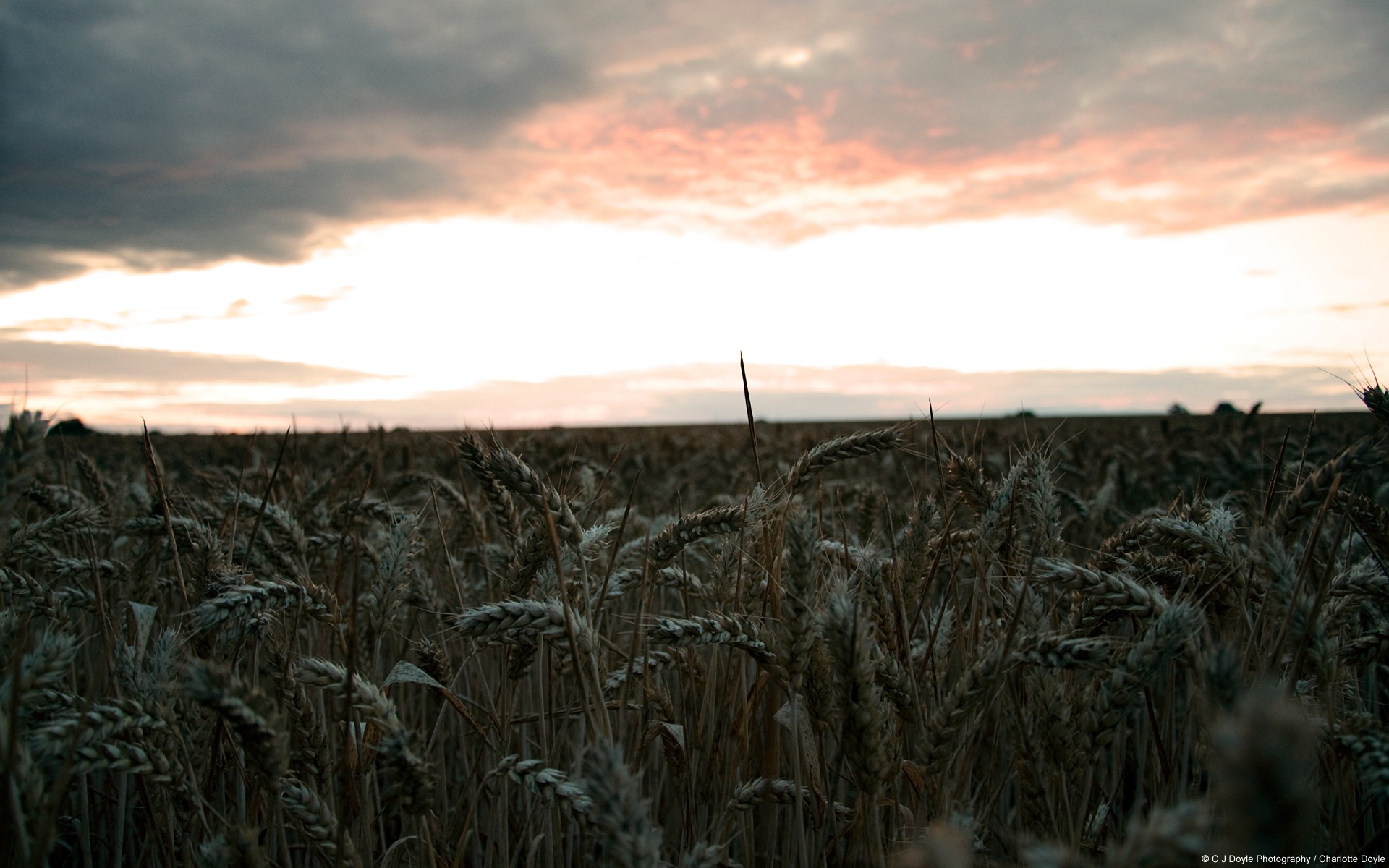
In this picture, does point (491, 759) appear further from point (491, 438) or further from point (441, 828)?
point (491, 438)

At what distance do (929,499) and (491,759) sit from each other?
2.23 meters

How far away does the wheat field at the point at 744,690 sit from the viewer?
4.82 ft

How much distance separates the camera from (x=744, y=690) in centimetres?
257

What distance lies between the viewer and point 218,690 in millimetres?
1347

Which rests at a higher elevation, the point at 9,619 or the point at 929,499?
the point at 929,499

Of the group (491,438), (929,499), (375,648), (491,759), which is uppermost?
(491,438)

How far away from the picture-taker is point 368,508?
3957 mm

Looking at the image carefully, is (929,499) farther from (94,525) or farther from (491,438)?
(94,525)

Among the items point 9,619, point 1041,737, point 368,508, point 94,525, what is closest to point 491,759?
point 368,508

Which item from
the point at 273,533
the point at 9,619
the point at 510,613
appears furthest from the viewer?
the point at 273,533

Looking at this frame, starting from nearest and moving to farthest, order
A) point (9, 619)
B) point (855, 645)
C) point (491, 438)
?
point (855, 645) < point (9, 619) < point (491, 438)

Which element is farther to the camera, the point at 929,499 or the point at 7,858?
the point at 929,499

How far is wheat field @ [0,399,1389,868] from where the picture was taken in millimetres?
1469

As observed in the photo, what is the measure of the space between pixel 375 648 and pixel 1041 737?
6.37ft
